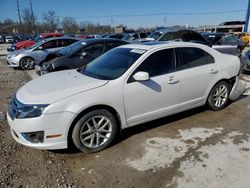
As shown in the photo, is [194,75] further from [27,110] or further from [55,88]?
[27,110]

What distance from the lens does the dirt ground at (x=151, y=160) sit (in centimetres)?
283

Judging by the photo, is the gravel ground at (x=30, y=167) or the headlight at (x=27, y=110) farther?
the headlight at (x=27, y=110)

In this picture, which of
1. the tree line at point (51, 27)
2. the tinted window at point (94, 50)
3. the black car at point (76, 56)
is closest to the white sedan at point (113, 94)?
the black car at point (76, 56)

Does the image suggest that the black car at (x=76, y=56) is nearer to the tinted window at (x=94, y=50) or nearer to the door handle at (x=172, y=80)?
the tinted window at (x=94, y=50)

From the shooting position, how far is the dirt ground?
283 cm

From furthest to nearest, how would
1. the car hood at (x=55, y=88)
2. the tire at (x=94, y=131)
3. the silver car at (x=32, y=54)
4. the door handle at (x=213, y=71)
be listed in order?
the silver car at (x=32, y=54) < the door handle at (x=213, y=71) < the tire at (x=94, y=131) < the car hood at (x=55, y=88)

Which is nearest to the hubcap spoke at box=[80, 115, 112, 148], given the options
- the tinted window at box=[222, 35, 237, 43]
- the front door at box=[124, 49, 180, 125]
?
the front door at box=[124, 49, 180, 125]

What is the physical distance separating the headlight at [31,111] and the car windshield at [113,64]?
106cm

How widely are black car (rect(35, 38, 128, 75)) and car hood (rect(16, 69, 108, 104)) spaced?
10.7 feet

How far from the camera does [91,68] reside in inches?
166

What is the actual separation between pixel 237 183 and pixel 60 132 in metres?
2.28

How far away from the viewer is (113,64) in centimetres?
399

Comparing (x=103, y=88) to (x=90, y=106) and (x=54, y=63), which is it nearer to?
(x=90, y=106)

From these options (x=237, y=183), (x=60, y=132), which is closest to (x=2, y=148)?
(x=60, y=132)
